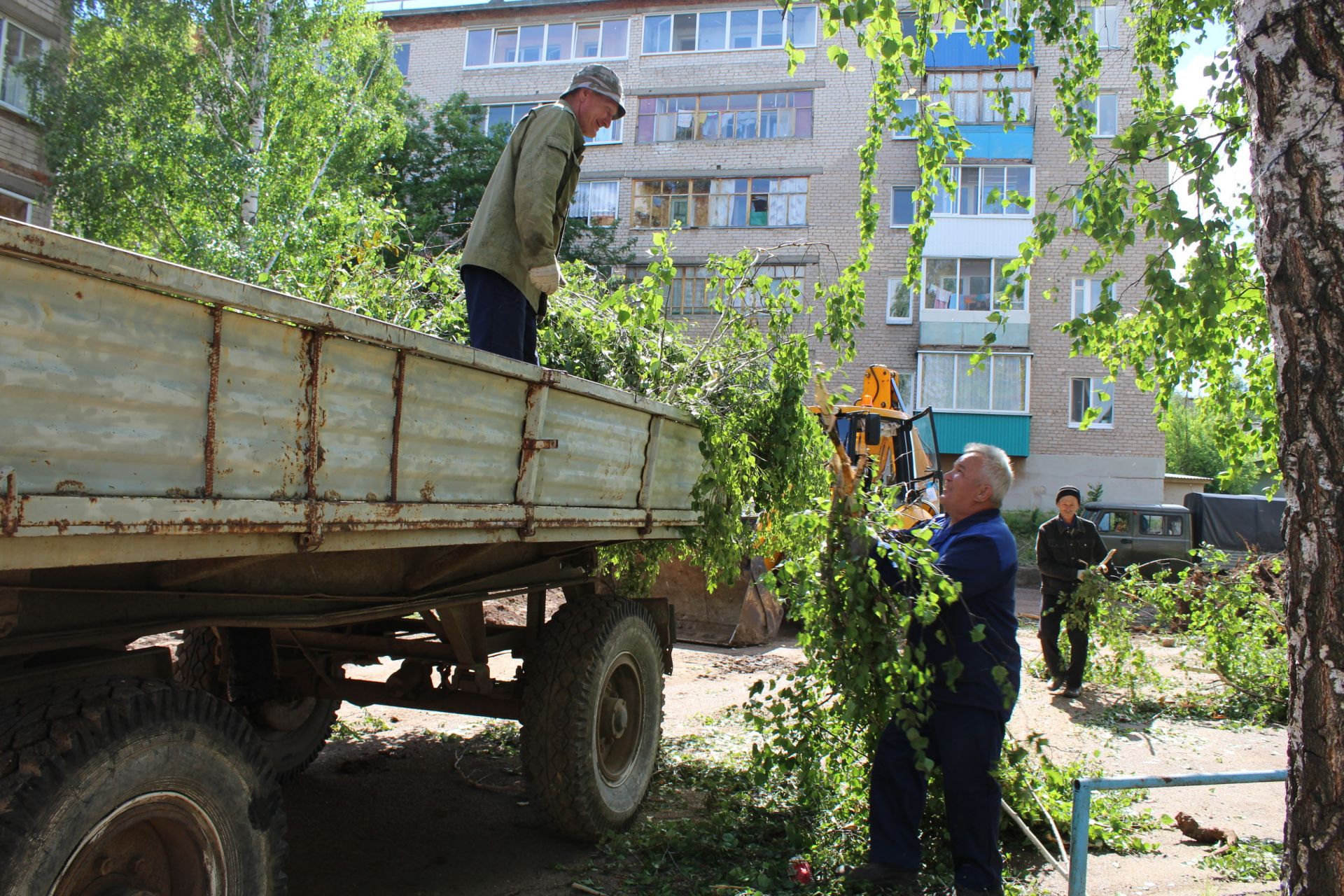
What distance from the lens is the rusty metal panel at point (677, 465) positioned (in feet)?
14.4

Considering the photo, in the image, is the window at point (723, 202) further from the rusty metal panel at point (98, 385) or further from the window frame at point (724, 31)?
the rusty metal panel at point (98, 385)

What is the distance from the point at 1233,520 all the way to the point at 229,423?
20762 millimetres

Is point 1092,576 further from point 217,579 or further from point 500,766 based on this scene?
point 217,579

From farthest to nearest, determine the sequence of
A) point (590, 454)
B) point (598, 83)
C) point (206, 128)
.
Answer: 1. point (206, 128)
2. point (598, 83)
3. point (590, 454)

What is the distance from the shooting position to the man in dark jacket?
27.3ft

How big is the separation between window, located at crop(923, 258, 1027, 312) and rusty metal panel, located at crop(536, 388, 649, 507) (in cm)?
2415

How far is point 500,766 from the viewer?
5.47 m

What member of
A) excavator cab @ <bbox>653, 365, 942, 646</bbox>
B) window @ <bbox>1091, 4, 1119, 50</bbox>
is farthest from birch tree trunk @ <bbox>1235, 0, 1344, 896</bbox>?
window @ <bbox>1091, 4, 1119, 50</bbox>

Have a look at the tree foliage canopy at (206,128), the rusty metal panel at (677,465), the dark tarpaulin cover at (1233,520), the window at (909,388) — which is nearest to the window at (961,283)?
the window at (909,388)

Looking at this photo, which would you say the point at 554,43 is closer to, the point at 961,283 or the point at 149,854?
the point at 961,283

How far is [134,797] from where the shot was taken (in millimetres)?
2139

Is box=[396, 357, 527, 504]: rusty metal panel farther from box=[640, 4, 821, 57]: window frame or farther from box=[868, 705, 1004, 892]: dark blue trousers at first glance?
box=[640, 4, 821, 57]: window frame

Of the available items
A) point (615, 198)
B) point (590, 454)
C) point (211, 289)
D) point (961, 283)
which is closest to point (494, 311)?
point (590, 454)

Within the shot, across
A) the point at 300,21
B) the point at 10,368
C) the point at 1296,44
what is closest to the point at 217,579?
the point at 10,368
